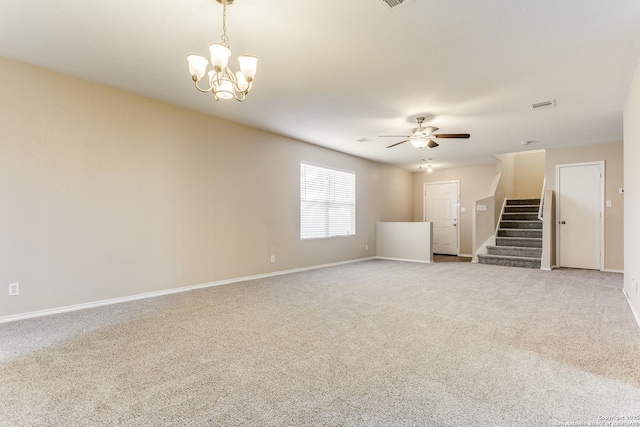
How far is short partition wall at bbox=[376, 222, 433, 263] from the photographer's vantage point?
7.34 metres

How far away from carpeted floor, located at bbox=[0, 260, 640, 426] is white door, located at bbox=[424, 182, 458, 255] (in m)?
5.19

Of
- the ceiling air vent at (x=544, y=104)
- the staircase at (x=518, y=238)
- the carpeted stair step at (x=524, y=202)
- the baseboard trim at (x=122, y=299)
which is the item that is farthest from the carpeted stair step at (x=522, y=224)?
the baseboard trim at (x=122, y=299)

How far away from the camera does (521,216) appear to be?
8164 mm

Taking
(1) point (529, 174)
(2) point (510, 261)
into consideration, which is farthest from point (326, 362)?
(1) point (529, 174)

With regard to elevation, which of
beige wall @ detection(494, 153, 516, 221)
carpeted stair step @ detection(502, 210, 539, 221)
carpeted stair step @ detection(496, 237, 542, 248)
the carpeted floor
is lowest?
the carpeted floor

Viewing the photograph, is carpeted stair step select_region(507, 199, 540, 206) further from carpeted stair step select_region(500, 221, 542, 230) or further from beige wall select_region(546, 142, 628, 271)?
beige wall select_region(546, 142, 628, 271)

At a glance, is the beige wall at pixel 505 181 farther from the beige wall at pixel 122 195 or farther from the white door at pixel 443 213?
the beige wall at pixel 122 195

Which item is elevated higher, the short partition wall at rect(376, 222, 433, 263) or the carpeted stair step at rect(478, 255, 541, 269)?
the short partition wall at rect(376, 222, 433, 263)

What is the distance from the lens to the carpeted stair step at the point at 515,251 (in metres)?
6.84

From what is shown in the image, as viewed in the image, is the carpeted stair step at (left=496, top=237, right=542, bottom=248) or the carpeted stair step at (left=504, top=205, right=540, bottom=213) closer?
the carpeted stair step at (left=496, top=237, right=542, bottom=248)

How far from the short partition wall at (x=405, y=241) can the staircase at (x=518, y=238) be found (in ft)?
4.33

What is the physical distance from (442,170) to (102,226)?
8.82m

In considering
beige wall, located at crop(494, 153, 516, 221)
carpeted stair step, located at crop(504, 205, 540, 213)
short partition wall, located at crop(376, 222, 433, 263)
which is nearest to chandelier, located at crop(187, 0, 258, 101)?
short partition wall, located at crop(376, 222, 433, 263)

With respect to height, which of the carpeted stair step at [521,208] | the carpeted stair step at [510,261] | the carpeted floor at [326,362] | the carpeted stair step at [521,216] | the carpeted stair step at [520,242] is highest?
the carpeted stair step at [521,208]
